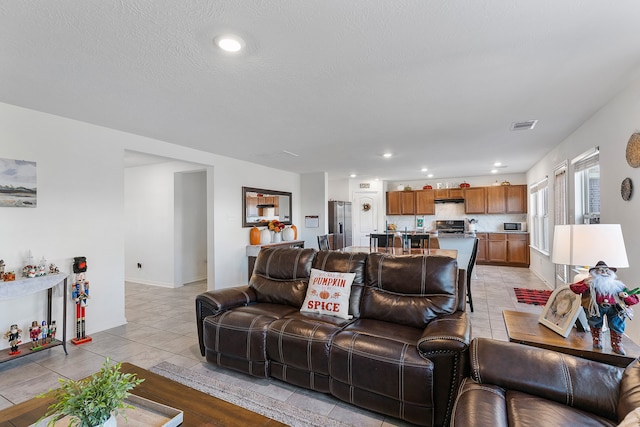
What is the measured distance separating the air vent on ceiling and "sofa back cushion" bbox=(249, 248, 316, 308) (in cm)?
293

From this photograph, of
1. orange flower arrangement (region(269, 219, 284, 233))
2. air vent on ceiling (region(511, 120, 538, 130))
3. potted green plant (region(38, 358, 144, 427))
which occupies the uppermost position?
air vent on ceiling (region(511, 120, 538, 130))

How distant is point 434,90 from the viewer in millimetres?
2670

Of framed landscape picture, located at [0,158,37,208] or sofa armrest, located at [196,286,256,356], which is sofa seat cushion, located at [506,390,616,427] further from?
framed landscape picture, located at [0,158,37,208]

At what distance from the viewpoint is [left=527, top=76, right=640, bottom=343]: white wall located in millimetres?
2498

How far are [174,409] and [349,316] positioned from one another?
4.97ft

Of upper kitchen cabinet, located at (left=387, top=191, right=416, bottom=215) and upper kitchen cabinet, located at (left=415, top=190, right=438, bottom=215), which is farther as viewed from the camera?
upper kitchen cabinet, located at (left=387, top=191, right=416, bottom=215)

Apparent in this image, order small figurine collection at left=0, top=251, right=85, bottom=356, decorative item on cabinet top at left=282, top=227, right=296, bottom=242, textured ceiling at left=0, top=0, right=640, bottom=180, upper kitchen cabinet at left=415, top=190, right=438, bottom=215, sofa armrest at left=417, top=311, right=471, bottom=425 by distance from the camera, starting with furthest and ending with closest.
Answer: upper kitchen cabinet at left=415, top=190, right=438, bottom=215
decorative item on cabinet top at left=282, top=227, right=296, bottom=242
small figurine collection at left=0, top=251, right=85, bottom=356
sofa armrest at left=417, top=311, right=471, bottom=425
textured ceiling at left=0, top=0, right=640, bottom=180

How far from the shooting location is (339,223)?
8164 millimetres

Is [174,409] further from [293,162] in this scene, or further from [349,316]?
[293,162]

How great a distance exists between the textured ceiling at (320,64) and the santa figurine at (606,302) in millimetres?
1450

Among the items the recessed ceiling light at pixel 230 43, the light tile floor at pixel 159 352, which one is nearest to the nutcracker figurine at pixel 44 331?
the light tile floor at pixel 159 352

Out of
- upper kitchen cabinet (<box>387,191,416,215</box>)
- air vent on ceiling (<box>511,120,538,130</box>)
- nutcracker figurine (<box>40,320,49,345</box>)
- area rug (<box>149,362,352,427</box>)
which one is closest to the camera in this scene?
area rug (<box>149,362,352,427</box>)

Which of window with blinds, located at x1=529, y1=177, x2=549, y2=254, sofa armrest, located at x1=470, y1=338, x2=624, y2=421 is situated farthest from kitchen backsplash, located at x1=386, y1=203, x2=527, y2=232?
sofa armrest, located at x1=470, y1=338, x2=624, y2=421

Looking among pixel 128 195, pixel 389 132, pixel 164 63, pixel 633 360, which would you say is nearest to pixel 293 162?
pixel 389 132
